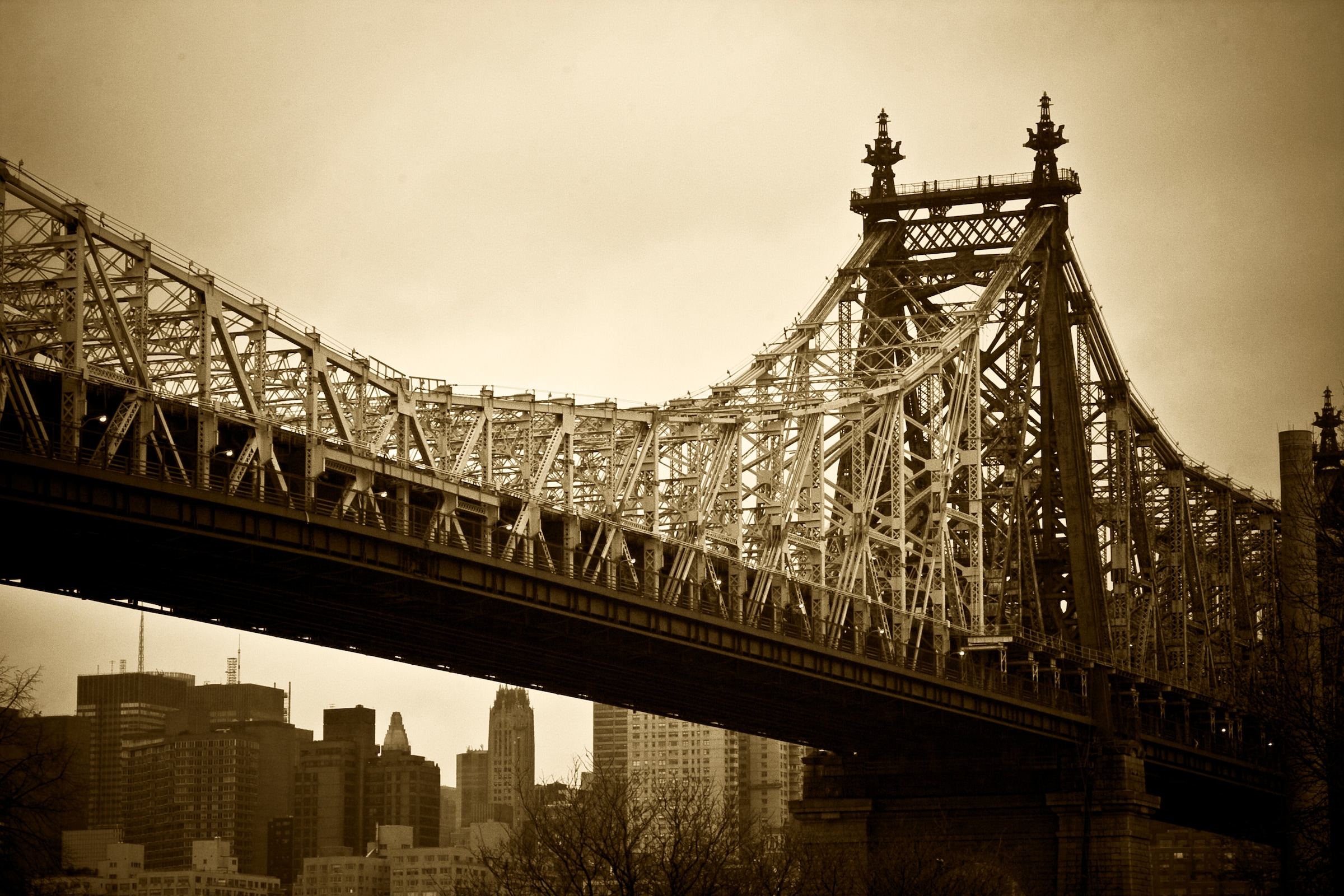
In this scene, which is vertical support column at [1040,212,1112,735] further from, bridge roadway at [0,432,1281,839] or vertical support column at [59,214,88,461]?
vertical support column at [59,214,88,461]

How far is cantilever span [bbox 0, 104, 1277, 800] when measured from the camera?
74562 millimetres

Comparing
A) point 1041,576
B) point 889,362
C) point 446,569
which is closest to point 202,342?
point 446,569

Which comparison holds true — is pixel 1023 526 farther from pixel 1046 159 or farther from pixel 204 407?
pixel 204 407

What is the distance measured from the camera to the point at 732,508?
108 meters

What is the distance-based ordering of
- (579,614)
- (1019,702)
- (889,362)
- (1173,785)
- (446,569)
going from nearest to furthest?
(446,569) → (579,614) → (1019,702) → (889,362) → (1173,785)

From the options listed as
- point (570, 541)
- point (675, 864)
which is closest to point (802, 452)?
point (570, 541)

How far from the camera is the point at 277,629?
86.8m

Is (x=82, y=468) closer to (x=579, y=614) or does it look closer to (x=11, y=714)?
(x=11, y=714)

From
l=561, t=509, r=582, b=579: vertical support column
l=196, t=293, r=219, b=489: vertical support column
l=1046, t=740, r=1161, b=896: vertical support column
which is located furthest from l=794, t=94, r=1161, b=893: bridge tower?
l=196, t=293, r=219, b=489: vertical support column

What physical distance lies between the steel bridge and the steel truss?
24cm

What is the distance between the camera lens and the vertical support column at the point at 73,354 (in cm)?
7025

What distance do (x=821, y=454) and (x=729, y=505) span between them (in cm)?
575

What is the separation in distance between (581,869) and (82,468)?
19.1 m

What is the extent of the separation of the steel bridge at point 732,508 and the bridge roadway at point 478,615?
0.19m
